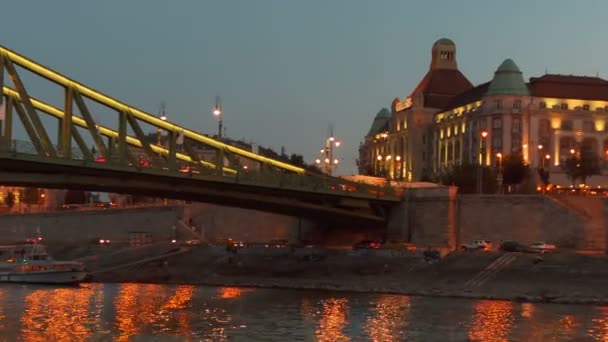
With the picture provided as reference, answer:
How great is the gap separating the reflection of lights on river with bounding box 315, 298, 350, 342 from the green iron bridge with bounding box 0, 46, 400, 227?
12.3 meters

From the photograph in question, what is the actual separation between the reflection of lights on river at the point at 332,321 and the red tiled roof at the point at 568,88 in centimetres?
9069

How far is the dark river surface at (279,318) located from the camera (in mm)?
50344

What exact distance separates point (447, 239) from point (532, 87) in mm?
67009

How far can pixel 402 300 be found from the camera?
6819 cm

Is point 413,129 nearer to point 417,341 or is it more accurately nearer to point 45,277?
point 45,277

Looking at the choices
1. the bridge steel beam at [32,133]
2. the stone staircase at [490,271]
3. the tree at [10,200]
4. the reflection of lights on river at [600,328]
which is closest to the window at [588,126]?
the stone staircase at [490,271]

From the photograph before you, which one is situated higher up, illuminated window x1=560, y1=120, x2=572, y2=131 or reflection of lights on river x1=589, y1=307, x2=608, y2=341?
illuminated window x1=560, y1=120, x2=572, y2=131

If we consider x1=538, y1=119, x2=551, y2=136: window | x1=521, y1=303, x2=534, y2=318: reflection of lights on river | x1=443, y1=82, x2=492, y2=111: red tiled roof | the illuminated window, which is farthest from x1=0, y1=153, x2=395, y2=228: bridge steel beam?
x1=443, y1=82, x2=492, y2=111: red tiled roof

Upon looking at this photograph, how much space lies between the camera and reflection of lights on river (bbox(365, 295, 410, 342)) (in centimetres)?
5062

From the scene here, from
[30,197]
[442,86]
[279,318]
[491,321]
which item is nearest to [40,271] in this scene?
[279,318]

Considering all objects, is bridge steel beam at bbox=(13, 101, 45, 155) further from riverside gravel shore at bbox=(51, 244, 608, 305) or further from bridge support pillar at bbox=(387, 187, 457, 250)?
bridge support pillar at bbox=(387, 187, 457, 250)

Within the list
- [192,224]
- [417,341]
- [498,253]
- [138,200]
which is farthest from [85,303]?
[138,200]

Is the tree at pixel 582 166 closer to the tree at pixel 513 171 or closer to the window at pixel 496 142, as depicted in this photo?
the tree at pixel 513 171

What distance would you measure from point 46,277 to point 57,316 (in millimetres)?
24578
